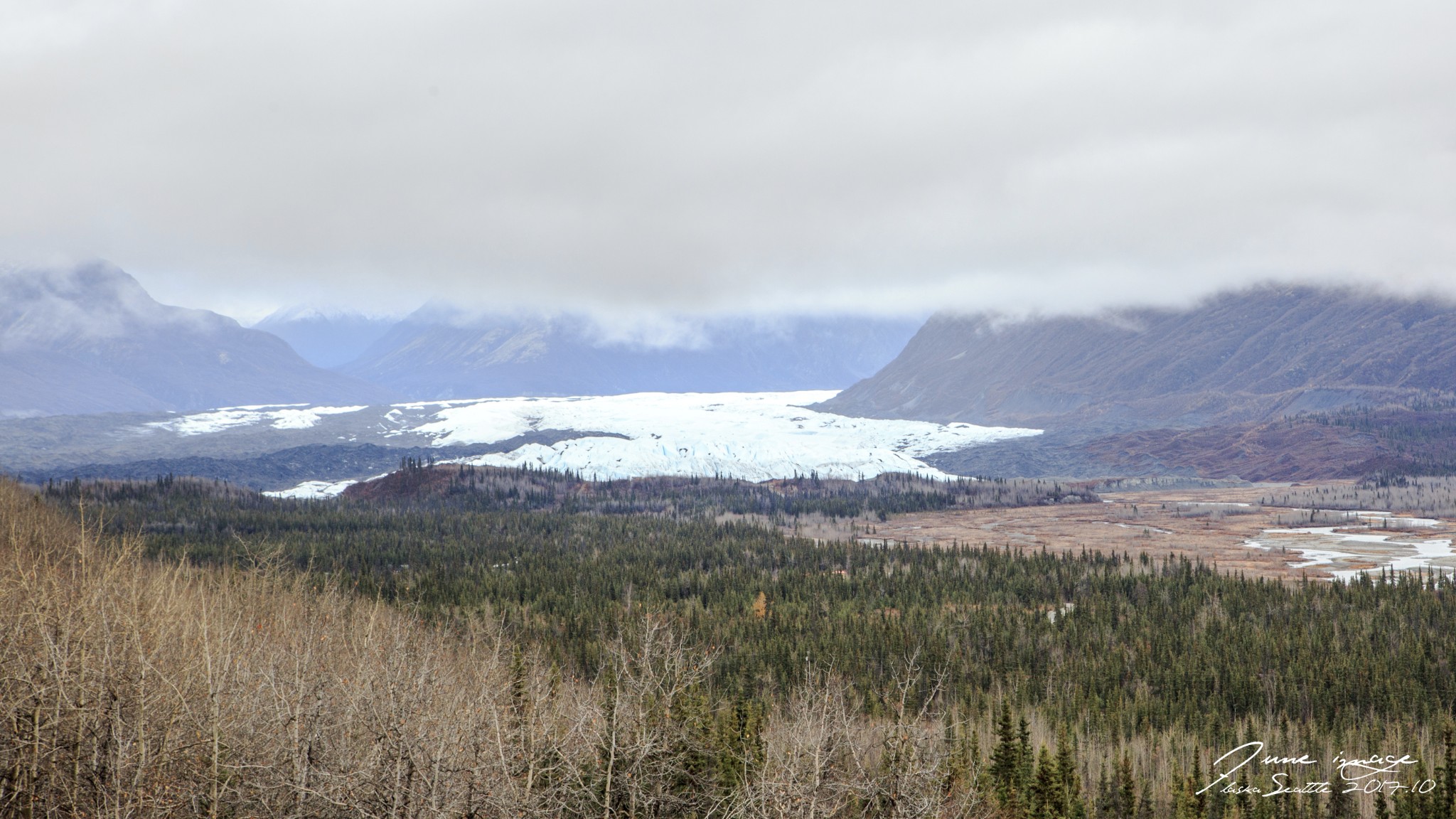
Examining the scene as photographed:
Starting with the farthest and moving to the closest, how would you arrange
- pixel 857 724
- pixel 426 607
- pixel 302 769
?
pixel 426 607 < pixel 857 724 < pixel 302 769

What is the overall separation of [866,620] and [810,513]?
3085 inches

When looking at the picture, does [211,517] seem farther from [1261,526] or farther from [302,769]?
[1261,526]

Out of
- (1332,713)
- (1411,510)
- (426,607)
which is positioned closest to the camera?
(1332,713)

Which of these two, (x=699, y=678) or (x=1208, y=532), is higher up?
(x=699, y=678)

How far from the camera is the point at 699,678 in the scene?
40844mm

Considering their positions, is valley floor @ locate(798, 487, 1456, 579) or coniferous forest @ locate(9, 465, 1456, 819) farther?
valley floor @ locate(798, 487, 1456, 579)

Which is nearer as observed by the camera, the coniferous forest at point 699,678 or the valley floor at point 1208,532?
the coniferous forest at point 699,678

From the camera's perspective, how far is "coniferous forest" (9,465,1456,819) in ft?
78.5

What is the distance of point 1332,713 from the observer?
155 feet

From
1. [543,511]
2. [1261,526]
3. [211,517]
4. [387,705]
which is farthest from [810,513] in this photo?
[387,705]

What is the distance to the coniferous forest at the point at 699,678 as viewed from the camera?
23.9 m

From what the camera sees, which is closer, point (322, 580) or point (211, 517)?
point (322, 580)

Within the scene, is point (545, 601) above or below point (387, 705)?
below

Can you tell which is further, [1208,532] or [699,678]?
[1208,532]
